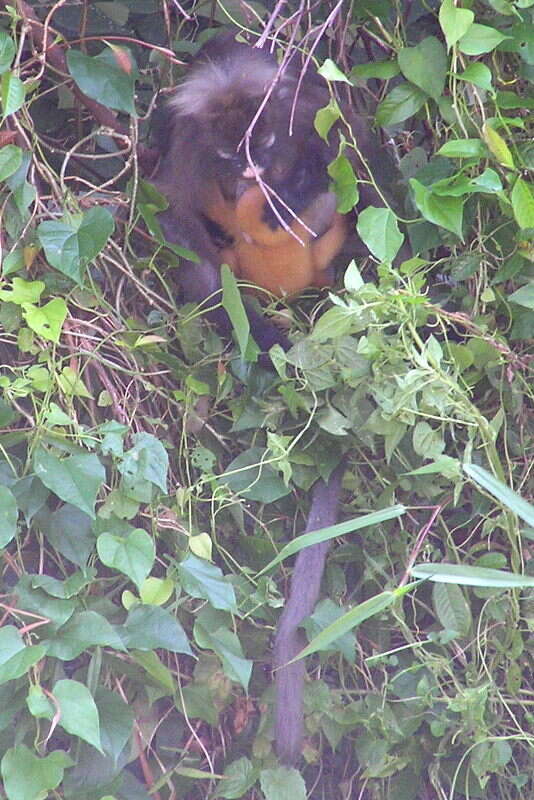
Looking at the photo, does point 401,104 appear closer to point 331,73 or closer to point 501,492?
point 331,73

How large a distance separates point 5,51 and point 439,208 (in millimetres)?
711

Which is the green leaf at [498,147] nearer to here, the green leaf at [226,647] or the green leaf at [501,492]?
the green leaf at [501,492]

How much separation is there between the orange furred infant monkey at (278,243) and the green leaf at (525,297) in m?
0.40

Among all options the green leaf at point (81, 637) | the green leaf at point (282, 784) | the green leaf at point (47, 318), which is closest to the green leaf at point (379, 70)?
the green leaf at point (47, 318)

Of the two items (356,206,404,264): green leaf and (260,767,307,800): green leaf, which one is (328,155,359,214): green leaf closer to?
(356,206,404,264): green leaf

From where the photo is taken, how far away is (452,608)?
1.77 meters

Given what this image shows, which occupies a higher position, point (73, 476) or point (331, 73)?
point (331, 73)

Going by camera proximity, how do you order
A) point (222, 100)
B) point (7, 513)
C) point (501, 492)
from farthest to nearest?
point (222, 100)
point (7, 513)
point (501, 492)

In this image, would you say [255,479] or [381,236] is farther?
[255,479]

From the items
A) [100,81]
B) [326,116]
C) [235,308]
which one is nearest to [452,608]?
[235,308]

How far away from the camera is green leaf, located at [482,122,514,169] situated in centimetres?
166

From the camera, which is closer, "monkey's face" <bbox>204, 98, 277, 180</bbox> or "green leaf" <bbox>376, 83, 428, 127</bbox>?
"green leaf" <bbox>376, 83, 428, 127</bbox>

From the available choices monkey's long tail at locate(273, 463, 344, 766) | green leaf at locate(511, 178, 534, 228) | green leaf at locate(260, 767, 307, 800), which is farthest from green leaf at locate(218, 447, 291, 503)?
green leaf at locate(511, 178, 534, 228)

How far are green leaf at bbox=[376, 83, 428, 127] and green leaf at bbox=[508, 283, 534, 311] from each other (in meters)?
0.35
